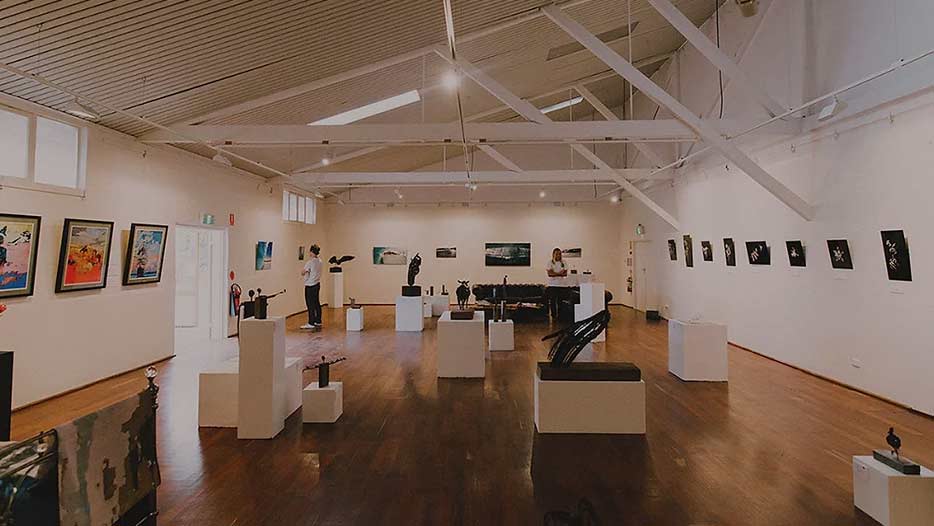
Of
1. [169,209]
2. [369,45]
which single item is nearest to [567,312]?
[369,45]

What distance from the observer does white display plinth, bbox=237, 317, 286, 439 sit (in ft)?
12.9

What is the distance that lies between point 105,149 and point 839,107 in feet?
30.2

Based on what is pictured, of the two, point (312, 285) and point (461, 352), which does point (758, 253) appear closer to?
point (461, 352)

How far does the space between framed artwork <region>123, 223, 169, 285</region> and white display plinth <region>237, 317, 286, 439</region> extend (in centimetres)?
386

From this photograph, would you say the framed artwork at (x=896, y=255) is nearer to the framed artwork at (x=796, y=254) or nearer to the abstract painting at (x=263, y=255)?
the framed artwork at (x=796, y=254)

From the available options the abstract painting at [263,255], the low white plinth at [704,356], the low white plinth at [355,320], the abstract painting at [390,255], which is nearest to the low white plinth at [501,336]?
the low white plinth at [704,356]

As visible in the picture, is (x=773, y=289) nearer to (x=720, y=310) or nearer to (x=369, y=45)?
(x=720, y=310)

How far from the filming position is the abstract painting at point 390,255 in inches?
588

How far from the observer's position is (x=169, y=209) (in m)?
→ 7.45

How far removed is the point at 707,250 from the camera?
9.03m

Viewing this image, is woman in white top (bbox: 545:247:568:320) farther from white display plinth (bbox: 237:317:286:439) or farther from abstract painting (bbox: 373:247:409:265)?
white display plinth (bbox: 237:317:286:439)

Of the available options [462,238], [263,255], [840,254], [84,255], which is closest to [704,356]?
[840,254]

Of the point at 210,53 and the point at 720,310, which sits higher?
the point at 210,53

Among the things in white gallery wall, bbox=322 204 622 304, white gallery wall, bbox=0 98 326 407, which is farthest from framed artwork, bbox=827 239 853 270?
white gallery wall, bbox=0 98 326 407
